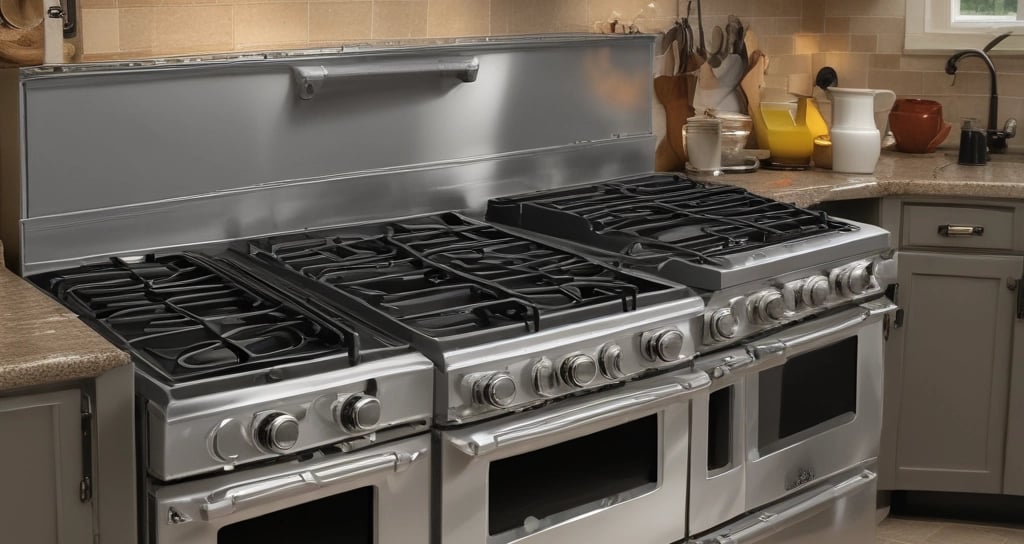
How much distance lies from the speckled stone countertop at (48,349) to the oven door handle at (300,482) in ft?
0.81

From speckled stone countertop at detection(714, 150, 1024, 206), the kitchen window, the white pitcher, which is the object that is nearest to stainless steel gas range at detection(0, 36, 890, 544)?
speckled stone countertop at detection(714, 150, 1024, 206)

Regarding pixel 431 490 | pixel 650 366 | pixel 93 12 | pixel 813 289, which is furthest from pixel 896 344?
pixel 93 12

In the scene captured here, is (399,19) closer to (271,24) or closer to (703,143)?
(271,24)

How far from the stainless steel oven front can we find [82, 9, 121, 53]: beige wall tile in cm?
139

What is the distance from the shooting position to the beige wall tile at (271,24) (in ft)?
8.96

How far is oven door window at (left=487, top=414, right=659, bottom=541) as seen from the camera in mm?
2162

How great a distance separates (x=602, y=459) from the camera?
2.32 m

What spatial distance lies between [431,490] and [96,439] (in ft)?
1.86

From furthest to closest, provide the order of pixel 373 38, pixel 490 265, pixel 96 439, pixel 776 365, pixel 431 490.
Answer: pixel 373 38 → pixel 776 365 → pixel 490 265 → pixel 431 490 → pixel 96 439

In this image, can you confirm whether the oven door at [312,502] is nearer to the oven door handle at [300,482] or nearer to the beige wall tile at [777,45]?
the oven door handle at [300,482]

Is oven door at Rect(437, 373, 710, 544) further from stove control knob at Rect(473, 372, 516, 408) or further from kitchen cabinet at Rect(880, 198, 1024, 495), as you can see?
kitchen cabinet at Rect(880, 198, 1024, 495)

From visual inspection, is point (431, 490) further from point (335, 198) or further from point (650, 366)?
point (335, 198)

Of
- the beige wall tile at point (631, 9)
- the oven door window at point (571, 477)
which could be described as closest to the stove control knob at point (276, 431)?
the oven door window at point (571, 477)

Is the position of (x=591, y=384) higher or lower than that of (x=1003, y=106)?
lower
